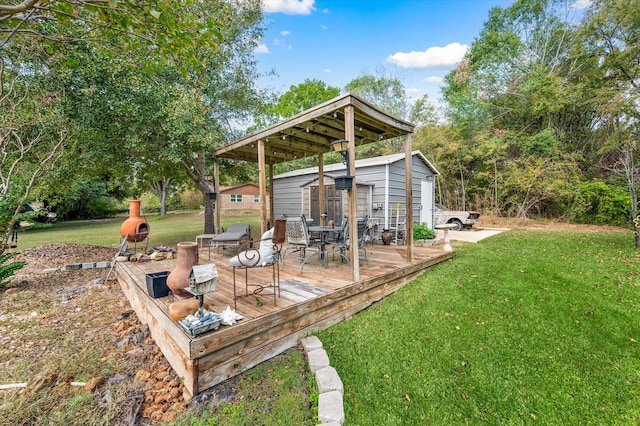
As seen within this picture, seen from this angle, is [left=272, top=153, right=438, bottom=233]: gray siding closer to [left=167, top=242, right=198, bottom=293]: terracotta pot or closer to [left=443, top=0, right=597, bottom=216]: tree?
[left=443, top=0, right=597, bottom=216]: tree

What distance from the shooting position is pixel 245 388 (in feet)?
7.47

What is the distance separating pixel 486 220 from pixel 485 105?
6436 mm

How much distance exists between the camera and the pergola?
11.8 feet

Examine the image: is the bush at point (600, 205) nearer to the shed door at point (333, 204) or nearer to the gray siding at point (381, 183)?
the gray siding at point (381, 183)

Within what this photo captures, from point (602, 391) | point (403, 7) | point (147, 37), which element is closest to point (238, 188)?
point (403, 7)

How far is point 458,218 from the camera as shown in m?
11.1

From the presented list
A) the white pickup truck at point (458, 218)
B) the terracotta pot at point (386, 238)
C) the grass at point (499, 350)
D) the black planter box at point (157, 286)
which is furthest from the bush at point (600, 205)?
the black planter box at point (157, 286)

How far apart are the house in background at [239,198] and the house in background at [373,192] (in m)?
14.7

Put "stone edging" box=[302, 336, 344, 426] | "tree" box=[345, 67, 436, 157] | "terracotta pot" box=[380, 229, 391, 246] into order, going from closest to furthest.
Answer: "stone edging" box=[302, 336, 344, 426]
"terracotta pot" box=[380, 229, 391, 246]
"tree" box=[345, 67, 436, 157]

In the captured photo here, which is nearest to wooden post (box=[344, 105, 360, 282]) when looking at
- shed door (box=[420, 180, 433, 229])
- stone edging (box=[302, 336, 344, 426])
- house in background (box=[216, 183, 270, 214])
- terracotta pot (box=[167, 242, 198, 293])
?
stone edging (box=[302, 336, 344, 426])

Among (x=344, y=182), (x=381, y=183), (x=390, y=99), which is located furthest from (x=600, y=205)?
(x=390, y=99)

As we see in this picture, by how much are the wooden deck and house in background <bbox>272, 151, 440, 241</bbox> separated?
305cm

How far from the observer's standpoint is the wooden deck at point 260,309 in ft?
7.26

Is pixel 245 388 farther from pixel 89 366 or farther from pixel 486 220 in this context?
pixel 486 220
